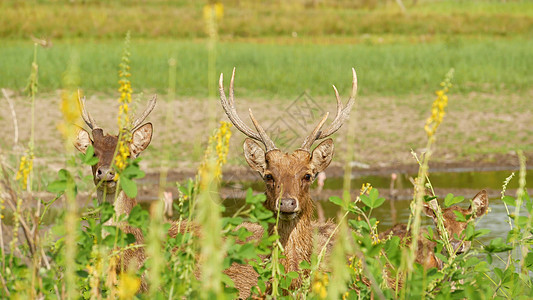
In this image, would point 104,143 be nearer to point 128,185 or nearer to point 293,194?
point 293,194

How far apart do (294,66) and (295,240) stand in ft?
54.2

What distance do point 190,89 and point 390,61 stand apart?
19.6 ft

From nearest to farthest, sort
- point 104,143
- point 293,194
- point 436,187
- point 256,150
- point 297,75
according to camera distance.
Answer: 1. point 293,194
2. point 256,150
3. point 104,143
4. point 436,187
5. point 297,75

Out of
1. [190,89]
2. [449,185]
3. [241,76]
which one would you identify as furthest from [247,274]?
[241,76]

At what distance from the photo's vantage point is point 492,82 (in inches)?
804

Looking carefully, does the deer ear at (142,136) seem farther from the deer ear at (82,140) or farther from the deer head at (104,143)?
the deer ear at (82,140)

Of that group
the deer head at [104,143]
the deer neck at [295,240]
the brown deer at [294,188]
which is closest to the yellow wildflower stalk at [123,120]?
the brown deer at [294,188]

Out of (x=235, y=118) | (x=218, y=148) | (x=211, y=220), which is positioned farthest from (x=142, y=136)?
(x=211, y=220)

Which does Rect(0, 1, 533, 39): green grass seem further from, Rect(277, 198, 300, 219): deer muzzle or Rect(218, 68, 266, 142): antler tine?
Rect(277, 198, 300, 219): deer muzzle

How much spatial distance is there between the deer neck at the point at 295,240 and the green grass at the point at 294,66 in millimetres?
12823

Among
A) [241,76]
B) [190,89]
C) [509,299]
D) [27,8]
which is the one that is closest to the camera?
[509,299]

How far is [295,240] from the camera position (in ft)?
20.2

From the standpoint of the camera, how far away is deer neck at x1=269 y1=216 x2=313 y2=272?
6.11 metres

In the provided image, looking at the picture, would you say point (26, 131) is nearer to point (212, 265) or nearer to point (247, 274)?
point (247, 274)
